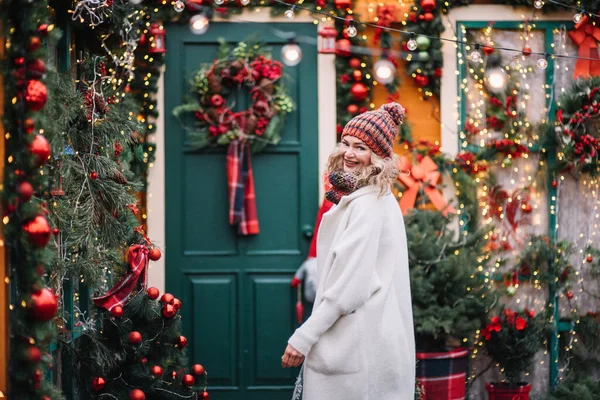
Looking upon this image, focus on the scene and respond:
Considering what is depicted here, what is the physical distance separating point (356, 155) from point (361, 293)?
61cm

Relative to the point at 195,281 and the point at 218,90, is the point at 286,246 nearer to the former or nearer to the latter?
the point at 195,281

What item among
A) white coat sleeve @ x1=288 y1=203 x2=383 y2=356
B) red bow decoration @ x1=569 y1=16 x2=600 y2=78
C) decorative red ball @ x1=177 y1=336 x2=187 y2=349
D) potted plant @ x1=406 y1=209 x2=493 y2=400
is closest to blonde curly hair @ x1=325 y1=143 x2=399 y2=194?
white coat sleeve @ x1=288 y1=203 x2=383 y2=356

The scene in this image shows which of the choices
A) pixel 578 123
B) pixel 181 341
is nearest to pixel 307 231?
pixel 181 341

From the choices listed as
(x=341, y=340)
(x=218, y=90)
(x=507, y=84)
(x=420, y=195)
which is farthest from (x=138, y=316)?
(x=507, y=84)

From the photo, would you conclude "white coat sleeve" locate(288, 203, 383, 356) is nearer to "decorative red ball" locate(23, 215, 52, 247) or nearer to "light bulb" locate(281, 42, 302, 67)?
"decorative red ball" locate(23, 215, 52, 247)

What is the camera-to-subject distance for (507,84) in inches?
266

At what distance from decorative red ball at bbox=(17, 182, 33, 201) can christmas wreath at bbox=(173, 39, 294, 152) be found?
12.0 feet

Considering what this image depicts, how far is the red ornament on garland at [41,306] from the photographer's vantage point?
2.91 m

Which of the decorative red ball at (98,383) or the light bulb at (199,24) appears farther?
the light bulb at (199,24)

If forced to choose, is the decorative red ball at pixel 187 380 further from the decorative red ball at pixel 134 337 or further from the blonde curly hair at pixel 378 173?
the blonde curly hair at pixel 378 173

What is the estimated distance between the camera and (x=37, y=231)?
2891mm

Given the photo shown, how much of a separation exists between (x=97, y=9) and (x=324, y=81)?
1.95m

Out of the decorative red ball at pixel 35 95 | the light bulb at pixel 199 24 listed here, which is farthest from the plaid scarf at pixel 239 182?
the decorative red ball at pixel 35 95

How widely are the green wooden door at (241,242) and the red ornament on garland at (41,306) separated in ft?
12.2
